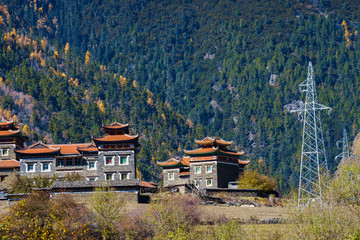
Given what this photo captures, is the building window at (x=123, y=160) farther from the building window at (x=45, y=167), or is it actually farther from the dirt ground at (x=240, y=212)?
the dirt ground at (x=240, y=212)

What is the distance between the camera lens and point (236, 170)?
115 meters

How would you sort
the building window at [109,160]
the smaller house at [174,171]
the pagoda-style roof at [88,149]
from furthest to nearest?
the smaller house at [174,171] → the pagoda-style roof at [88,149] → the building window at [109,160]

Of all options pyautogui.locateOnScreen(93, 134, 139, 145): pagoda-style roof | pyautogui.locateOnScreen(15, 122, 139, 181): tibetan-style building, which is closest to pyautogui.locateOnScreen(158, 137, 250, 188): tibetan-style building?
pyautogui.locateOnScreen(15, 122, 139, 181): tibetan-style building

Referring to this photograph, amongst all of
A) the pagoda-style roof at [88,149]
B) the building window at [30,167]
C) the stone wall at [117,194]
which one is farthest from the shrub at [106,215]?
the building window at [30,167]

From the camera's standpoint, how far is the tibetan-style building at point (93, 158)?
4129 inches

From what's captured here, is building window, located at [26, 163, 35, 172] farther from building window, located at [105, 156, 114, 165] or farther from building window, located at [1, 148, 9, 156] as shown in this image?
building window, located at [105, 156, 114, 165]

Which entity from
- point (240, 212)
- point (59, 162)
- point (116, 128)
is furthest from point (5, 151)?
point (240, 212)

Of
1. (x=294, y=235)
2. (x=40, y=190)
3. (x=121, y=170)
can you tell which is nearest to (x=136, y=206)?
(x=40, y=190)

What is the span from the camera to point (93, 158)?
10912 centimetres

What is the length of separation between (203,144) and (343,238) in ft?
212

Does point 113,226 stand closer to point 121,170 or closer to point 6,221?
point 6,221

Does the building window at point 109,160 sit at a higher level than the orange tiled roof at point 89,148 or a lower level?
lower

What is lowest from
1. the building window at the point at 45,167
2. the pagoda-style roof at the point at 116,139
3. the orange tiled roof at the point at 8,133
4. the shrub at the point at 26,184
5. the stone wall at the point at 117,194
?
the stone wall at the point at 117,194

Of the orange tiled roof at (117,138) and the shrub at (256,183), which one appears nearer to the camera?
the shrub at (256,183)
